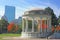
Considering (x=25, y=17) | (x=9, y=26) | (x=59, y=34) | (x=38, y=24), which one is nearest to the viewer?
(x=59, y=34)

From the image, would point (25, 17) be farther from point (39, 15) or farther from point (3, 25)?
point (3, 25)

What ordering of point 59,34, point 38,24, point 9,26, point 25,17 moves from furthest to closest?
1. point 9,26
2. point 38,24
3. point 25,17
4. point 59,34

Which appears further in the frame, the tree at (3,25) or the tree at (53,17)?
the tree at (53,17)

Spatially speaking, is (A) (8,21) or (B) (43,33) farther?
(A) (8,21)

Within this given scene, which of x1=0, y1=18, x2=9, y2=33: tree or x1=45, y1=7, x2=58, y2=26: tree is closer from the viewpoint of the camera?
x1=0, y1=18, x2=9, y2=33: tree

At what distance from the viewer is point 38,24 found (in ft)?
104

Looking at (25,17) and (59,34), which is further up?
(25,17)

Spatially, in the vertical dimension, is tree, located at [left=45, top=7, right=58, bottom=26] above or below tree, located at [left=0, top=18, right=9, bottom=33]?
above

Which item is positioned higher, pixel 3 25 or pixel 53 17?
pixel 53 17

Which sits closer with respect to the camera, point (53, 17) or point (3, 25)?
point (3, 25)

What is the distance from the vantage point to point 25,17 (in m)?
28.3

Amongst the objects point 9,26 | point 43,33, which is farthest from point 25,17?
point 9,26

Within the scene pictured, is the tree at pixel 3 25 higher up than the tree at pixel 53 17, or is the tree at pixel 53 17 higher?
the tree at pixel 53 17

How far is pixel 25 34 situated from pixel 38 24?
5.64 m
